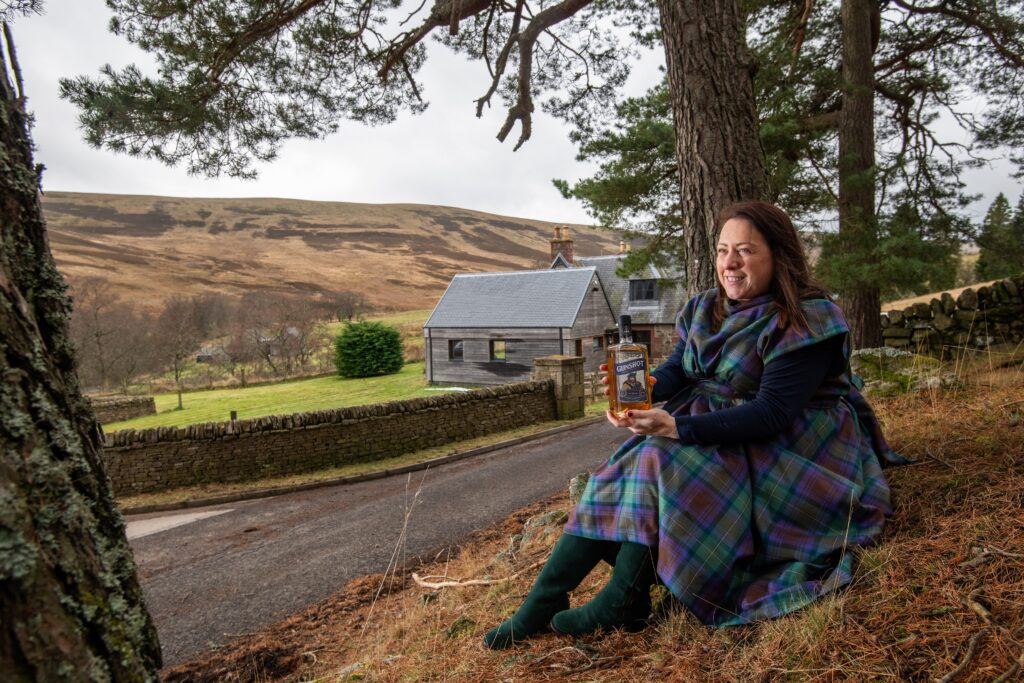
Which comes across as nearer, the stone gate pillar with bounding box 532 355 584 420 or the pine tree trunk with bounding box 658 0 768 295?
the pine tree trunk with bounding box 658 0 768 295

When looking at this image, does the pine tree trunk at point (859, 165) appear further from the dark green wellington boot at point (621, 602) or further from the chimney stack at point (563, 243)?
the chimney stack at point (563, 243)

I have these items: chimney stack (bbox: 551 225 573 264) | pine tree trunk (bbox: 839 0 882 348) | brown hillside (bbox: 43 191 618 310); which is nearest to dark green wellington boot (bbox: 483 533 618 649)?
pine tree trunk (bbox: 839 0 882 348)

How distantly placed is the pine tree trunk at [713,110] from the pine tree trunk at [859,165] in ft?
21.3

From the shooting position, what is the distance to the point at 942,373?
5.27 m

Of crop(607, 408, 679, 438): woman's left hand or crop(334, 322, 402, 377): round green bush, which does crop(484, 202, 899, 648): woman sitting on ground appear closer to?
crop(607, 408, 679, 438): woman's left hand

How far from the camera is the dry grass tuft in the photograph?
1497 millimetres

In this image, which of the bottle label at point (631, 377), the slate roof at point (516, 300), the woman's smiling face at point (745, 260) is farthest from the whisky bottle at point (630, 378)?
the slate roof at point (516, 300)

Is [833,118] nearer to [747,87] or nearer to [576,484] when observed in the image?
[747,87]

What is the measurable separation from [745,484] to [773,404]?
1.01ft

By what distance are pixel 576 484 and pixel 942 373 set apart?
364 centimetres

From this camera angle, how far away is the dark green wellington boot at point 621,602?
1991 millimetres

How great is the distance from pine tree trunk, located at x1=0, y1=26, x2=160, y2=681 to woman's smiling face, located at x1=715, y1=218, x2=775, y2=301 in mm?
2257

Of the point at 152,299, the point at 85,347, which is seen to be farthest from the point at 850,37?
the point at 152,299

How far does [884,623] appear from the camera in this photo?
64.4 inches
